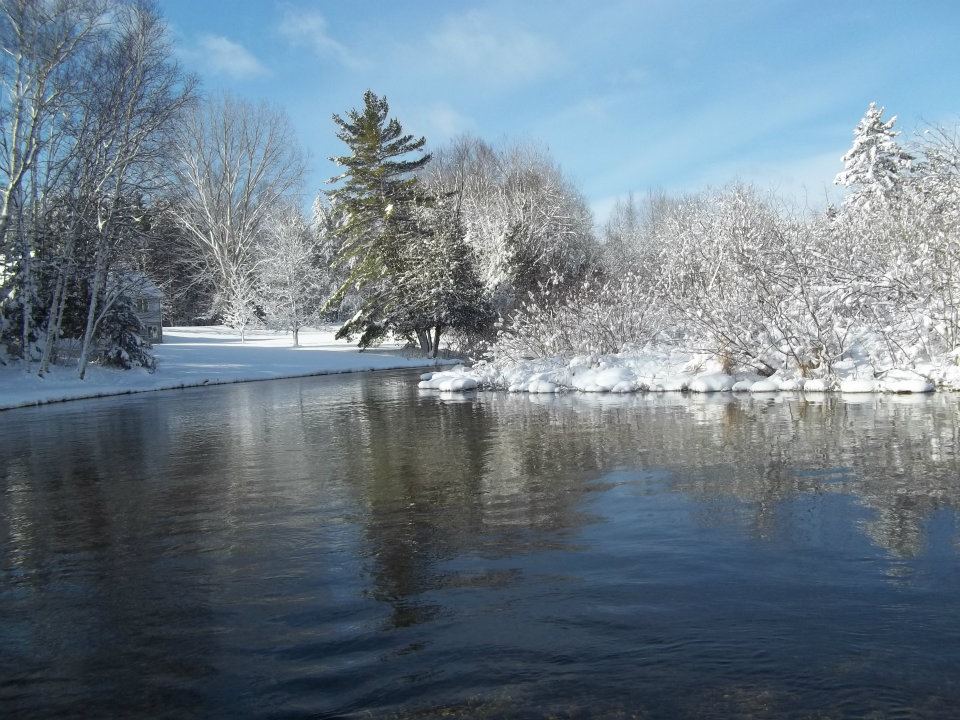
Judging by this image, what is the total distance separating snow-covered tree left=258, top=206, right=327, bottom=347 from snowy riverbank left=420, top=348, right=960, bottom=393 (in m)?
28.5

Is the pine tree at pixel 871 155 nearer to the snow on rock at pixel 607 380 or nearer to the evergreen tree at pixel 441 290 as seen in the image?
the evergreen tree at pixel 441 290

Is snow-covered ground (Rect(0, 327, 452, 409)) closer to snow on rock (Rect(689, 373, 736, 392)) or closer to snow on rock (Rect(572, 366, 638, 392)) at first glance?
snow on rock (Rect(572, 366, 638, 392))

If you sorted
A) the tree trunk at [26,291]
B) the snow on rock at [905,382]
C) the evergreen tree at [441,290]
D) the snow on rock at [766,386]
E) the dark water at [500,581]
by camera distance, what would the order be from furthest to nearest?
1. the evergreen tree at [441,290]
2. the tree trunk at [26,291]
3. the snow on rock at [766,386]
4. the snow on rock at [905,382]
5. the dark water at [500,581]

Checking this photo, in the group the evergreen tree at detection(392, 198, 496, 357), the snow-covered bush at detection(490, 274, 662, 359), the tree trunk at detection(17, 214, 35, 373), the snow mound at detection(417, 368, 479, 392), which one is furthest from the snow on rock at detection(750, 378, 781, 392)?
the evergreen tree at detection(392, 198, 496, 357)

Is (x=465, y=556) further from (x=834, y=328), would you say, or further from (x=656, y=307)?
(x=656, y=307)

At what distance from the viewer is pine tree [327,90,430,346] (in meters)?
40.0

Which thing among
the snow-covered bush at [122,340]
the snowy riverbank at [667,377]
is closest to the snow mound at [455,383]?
the snowy riverbank at [667,377]

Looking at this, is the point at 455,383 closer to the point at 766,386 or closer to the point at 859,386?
the point at 766,386

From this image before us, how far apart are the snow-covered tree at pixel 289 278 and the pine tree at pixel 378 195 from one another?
9810mm

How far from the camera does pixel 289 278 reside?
51.8 meters

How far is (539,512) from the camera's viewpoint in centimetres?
687

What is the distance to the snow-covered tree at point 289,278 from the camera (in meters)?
51.6

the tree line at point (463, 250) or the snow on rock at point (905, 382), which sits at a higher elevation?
the tree line at point (463, 250)

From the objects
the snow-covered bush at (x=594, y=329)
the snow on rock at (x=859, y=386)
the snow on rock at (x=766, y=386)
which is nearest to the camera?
the snow on rock at (x=859, y=386)
